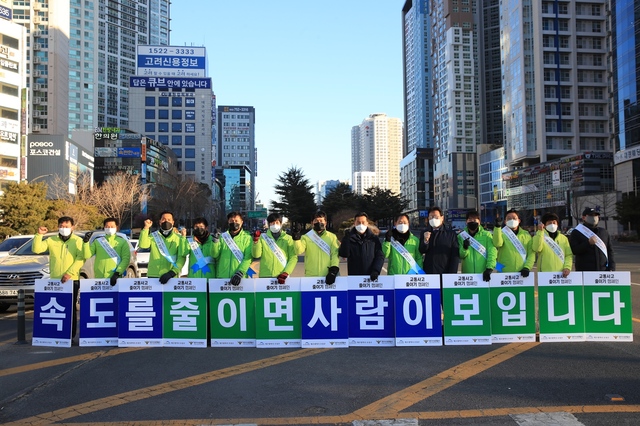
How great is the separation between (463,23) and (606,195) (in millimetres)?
91769

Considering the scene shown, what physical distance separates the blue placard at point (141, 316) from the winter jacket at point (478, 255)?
14.3 ft

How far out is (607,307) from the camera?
24.1ft

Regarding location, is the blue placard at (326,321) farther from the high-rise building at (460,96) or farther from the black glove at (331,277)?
the high-rise building at (460,96)

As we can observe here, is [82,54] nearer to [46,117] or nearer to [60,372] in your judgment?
[46,117]

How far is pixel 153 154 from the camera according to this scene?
95312 millimetres

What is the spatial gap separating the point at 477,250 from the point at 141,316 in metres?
4.82

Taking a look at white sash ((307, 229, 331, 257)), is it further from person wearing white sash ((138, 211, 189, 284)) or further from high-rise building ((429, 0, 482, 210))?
high-rise building ((429, 0, 482, 210))

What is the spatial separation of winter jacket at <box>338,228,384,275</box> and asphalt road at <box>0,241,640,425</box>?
1167 millimetres

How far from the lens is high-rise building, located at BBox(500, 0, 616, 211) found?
86000 millimetres

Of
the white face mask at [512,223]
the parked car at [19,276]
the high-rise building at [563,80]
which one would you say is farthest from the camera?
the high-rise building at [563,80]

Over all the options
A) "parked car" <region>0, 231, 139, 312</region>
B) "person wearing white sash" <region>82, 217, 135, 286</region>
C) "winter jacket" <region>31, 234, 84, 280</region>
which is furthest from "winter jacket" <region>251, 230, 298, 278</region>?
"parked car" <region>0, 231, 139, 312</region>

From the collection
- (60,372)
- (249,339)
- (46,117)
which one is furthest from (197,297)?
(46,117)

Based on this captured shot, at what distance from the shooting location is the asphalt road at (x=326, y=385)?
4855 mm

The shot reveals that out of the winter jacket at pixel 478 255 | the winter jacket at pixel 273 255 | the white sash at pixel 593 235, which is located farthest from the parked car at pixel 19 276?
the white sash at pixel 593 235
